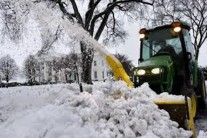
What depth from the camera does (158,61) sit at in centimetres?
788

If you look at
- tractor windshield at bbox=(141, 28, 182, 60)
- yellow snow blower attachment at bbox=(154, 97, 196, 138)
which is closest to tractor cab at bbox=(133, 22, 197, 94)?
tractor windshield at bbox=(141, 28, 182, 60)

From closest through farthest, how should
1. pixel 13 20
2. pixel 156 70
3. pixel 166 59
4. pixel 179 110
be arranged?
pixel 179 110, pixel 156 70, pixel 166 59, pixel 13 20

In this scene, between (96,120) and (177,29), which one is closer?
(96,120)

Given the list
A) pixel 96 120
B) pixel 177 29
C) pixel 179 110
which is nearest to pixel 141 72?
pixel 177 29

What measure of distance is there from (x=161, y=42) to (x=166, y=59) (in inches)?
24.0

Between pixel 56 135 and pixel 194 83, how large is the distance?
4626mm

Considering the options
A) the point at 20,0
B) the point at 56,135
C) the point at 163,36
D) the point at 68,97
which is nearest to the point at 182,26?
the point at 163,36

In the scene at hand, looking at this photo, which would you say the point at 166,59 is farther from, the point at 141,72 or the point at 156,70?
the point at 141,72

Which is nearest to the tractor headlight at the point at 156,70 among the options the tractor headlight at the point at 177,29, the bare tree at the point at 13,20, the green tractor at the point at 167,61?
the green tractor at the point at 167,61

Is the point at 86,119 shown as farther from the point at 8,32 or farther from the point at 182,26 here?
the point at 8,32

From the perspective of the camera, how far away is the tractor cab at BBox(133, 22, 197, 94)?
7.69 metres

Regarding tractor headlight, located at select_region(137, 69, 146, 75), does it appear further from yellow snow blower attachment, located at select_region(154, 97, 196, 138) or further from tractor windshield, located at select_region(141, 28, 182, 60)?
yellow snow blower attachment, located at select_region(154, 97, 196, 138)

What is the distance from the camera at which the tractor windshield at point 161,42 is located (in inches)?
327

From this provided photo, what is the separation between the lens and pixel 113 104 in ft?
18.5
